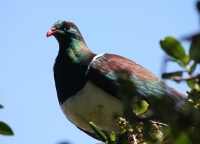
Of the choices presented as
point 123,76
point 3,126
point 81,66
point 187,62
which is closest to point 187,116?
point 123,76

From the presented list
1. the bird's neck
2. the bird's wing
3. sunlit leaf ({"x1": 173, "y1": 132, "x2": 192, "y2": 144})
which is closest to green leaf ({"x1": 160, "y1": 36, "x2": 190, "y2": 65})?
sunlit leaf ({"x1": 173, "y1": 132, "x2": 192, "y2": 144})

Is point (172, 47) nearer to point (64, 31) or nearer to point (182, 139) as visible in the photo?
point (182, 139)

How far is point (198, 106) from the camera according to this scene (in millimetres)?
1485

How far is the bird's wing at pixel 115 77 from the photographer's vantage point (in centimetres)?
436

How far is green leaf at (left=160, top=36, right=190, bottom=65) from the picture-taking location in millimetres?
1127

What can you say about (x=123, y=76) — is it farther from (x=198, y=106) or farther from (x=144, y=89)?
(x=144, y=89)

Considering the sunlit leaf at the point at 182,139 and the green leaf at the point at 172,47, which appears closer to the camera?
the sunlit leaf at the point at 182,139

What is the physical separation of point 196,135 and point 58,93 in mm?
3972

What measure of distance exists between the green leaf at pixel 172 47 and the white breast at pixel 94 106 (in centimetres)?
315

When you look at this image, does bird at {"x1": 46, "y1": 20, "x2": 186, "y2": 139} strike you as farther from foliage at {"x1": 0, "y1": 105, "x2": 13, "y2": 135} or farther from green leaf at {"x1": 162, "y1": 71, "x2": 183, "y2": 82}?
green leaf at {"x1": 162, "y1": 71, "x2": 183, "y2": 82}

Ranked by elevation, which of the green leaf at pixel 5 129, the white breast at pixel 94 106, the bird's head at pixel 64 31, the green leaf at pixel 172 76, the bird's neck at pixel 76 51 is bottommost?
the white breast at pixel 94 106

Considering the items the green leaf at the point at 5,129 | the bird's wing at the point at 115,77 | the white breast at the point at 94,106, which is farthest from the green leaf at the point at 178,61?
the white breast at the point at 94,106

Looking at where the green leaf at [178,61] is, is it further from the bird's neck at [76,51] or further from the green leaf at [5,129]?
the bird's neck at [76,51]

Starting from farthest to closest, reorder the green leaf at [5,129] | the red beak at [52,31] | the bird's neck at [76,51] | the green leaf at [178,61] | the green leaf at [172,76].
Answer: the red beak at [52,31], the bird's neck at [76,51], the green leaf at [5,129], the green leaf at [178,61], the green leaf at [172,76]
